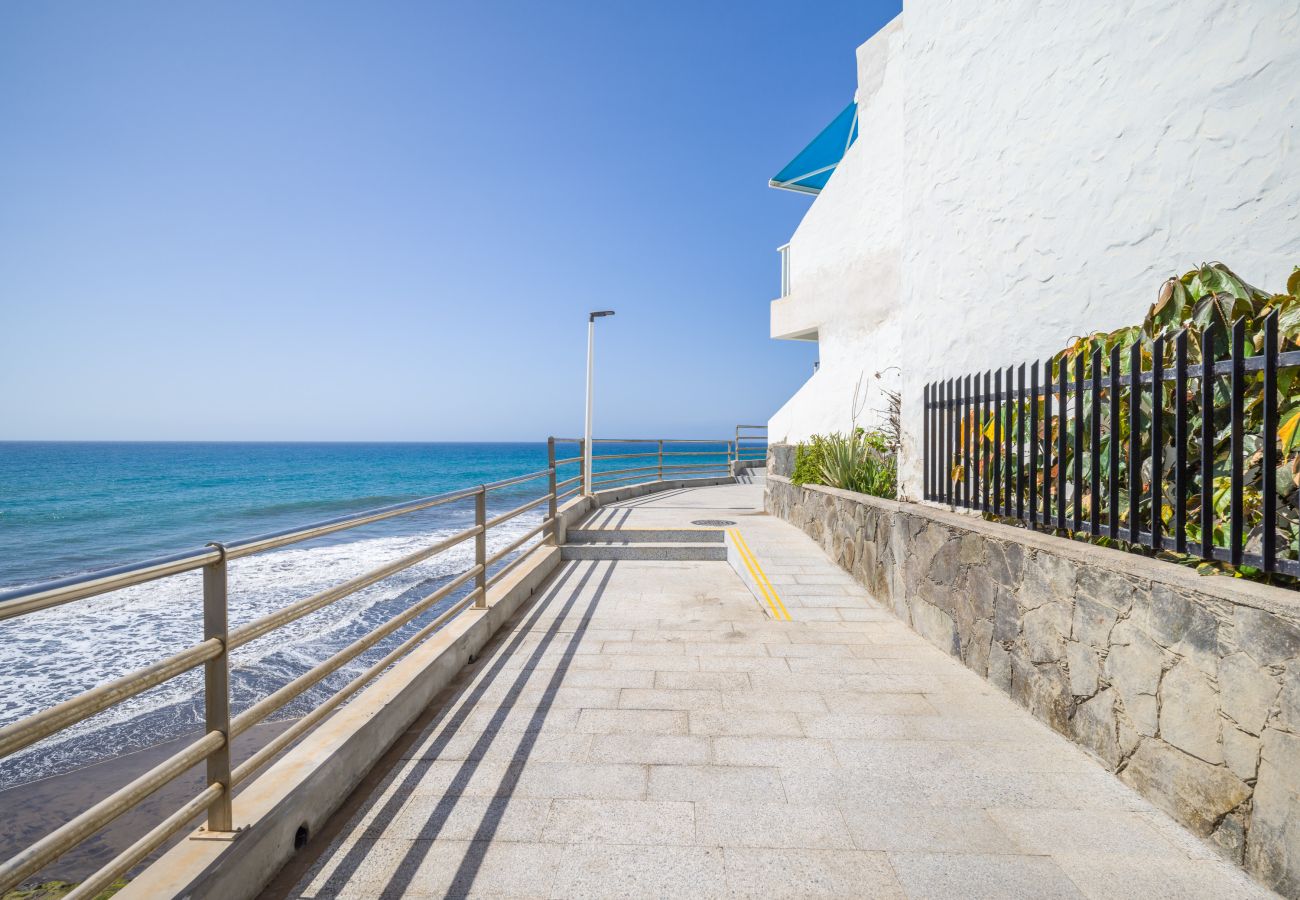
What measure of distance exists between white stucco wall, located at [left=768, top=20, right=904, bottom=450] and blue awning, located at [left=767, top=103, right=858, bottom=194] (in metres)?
3.13

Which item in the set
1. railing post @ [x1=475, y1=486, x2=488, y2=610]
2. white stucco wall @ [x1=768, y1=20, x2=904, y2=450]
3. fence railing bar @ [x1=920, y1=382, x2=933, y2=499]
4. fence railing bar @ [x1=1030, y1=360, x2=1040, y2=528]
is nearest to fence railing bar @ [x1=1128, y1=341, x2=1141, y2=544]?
fence railing bar @ [x1=1030, y1=360, x2=1040, y2=528]

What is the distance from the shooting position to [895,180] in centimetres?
971

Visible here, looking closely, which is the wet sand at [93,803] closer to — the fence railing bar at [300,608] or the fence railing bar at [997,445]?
the fence railing bar at [300,608]

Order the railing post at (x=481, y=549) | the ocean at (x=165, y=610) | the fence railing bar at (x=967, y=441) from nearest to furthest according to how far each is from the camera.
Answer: the railing post at (x=481, y=549) → the fence railing bar at (x=967, y=441) → the ocean at (x=165, y=610)

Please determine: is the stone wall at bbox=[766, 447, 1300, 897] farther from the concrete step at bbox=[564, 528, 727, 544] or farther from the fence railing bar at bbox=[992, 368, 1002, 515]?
the concrete step at bbox=[564, 528, 727, 544]

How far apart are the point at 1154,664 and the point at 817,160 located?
47.8 ft

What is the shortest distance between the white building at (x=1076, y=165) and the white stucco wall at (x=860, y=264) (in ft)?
13.0

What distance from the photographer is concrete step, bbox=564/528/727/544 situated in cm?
888

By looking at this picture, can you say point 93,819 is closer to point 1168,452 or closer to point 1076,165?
point 1168,452

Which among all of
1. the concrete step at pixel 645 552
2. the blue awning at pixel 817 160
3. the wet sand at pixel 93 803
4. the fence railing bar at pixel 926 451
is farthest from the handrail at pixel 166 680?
the blue awning at pixel 817 160

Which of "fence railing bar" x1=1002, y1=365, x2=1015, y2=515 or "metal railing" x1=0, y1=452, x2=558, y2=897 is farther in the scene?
"fence railing bar" x1=1002, y1=365, x2=1015, y2=515

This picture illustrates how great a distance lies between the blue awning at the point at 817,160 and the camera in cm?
1454

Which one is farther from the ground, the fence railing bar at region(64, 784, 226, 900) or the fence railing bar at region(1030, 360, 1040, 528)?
the fence railing bar at region(1030, 360, 1040, 528)

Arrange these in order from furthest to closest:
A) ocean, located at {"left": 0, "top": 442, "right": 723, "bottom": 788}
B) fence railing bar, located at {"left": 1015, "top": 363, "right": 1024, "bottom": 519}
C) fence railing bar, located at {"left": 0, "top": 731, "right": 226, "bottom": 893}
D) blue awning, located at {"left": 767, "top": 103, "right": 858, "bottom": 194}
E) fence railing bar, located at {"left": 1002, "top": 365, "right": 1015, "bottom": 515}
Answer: blue awning, located at {"left": 767, "top": 103, "right": 858, "bottom": 194} → ocean, located at {"left": 0, "top": 442, "right": 723, "bottom": 788} → fence railing bar, located at {"left": 1002, "top": 365, "right": 1015, "bottom": 515} → fence railing bar, located at {"left": 1015, "top": 363, "right": 1024, "bottom": 519} → fence railing bar, located at {"left": 0, "top": 731, "right": 226, "bottom": 893}
